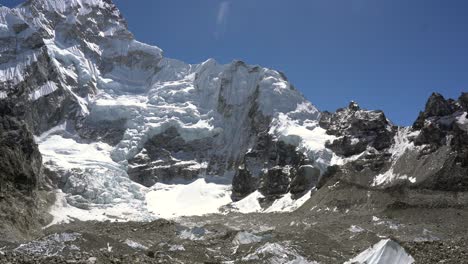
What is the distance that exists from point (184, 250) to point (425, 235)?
3952 centimetres

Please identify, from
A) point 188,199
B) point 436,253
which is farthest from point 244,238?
point 188,199

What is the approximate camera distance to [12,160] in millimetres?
123750

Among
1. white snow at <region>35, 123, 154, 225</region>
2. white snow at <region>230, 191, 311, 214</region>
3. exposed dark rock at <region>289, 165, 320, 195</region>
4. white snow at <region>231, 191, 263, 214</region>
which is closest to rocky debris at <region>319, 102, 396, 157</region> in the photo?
exposed dark rock at <region>289, 165, 320, 195</region>

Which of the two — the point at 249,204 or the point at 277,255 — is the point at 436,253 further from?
the point at 249,204

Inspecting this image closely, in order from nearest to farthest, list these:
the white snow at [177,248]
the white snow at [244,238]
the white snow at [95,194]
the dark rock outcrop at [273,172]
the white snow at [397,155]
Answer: the white snow at [177,248]
the white snow at [244,238]
the white snow at [397,155]
the white snow at [95,194]
the dark rock outcrop at [273,172]

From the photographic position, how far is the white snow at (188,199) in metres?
168

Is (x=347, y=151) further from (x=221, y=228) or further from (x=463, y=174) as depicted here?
(x=221, y=228)

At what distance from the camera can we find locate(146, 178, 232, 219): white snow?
16800 cm

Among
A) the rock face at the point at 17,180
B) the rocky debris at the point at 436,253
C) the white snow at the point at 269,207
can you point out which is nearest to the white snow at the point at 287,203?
the white snow at the point at 269,207

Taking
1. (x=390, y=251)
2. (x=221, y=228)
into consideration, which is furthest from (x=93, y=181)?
(x=390, y=251)

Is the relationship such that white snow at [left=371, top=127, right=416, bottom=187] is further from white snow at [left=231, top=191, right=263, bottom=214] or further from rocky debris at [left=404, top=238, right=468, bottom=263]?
rocky debris at [left=404, top=238, right=468, bottom=263]

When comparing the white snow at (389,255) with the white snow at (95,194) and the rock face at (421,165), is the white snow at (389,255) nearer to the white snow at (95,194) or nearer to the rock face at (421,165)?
the rock face at (421,165)

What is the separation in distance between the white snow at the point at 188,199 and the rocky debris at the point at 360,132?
3979cm

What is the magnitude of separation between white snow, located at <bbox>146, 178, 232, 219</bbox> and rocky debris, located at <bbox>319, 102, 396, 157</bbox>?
39.8m
